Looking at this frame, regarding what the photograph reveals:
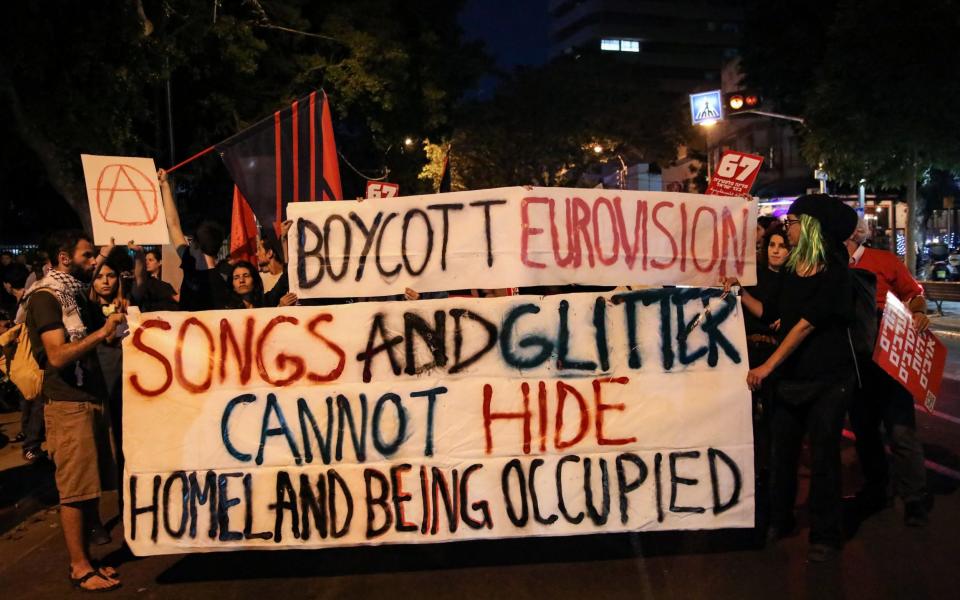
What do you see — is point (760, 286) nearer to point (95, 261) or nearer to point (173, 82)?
point (95, 261)

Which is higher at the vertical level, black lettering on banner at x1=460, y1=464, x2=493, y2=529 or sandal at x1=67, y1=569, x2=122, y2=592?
black lettering on banner at x1=460, y1=464, x2=493, y2=529

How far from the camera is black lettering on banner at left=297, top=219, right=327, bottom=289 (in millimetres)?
4234

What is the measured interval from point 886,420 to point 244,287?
3.99 m

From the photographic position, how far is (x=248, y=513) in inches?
154

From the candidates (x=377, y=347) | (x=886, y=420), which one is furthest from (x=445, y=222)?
(x=886, y=420)

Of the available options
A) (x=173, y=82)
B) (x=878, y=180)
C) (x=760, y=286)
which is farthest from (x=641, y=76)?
(x=760, y=286)

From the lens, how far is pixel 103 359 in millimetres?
5289

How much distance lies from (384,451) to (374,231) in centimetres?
114

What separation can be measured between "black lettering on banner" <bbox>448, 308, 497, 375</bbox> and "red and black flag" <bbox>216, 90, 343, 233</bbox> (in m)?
2.18

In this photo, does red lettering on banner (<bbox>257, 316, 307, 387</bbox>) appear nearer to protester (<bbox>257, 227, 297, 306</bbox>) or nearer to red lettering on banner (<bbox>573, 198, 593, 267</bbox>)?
red lettering on banner (<bbox>573, 198, 593, 267</bbox>)

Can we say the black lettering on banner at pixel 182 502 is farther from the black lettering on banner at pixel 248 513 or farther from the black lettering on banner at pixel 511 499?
the black lettering on banner at pixel 511 499

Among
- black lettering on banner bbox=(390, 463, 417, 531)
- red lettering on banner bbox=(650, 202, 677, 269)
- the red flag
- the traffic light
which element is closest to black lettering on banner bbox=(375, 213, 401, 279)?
black lettering on banner bbox=(390, 463, 417, 531)

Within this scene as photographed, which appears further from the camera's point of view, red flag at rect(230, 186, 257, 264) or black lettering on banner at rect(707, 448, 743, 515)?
red flag at rect(230, 186, 257, 264)

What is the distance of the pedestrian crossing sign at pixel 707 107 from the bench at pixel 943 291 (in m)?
5.86
